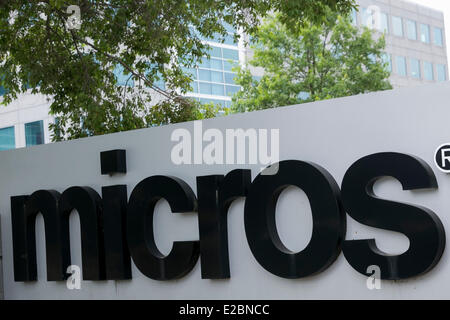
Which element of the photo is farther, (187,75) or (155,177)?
(187,75)

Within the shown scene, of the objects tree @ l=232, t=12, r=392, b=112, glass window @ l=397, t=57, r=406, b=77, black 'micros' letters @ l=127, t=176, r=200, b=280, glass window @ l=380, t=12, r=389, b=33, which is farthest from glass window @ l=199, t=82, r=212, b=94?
black 'micros' letters @ l=127, t=176, r=200, b=280

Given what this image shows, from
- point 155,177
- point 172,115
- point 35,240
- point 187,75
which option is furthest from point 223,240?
point 187,75

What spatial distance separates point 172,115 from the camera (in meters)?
15.3

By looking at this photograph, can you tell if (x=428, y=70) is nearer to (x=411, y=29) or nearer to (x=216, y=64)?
(x=411, y=29)

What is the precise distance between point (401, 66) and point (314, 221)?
54.3 meters

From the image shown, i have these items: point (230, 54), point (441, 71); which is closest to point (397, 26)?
point (441, 71)

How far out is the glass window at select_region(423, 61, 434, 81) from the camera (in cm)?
6253

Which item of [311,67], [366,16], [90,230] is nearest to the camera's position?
[90,230]

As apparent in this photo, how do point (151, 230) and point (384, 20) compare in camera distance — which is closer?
point (151, 230)

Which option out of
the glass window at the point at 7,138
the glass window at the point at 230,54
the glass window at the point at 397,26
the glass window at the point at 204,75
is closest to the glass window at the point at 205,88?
the glass window at the point at 204,75

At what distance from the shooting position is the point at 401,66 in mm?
60000

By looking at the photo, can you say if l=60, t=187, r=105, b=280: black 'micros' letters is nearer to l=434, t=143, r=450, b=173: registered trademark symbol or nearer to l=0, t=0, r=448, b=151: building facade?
l=434, t=143, r=450, b=173: registered trademark symbol
